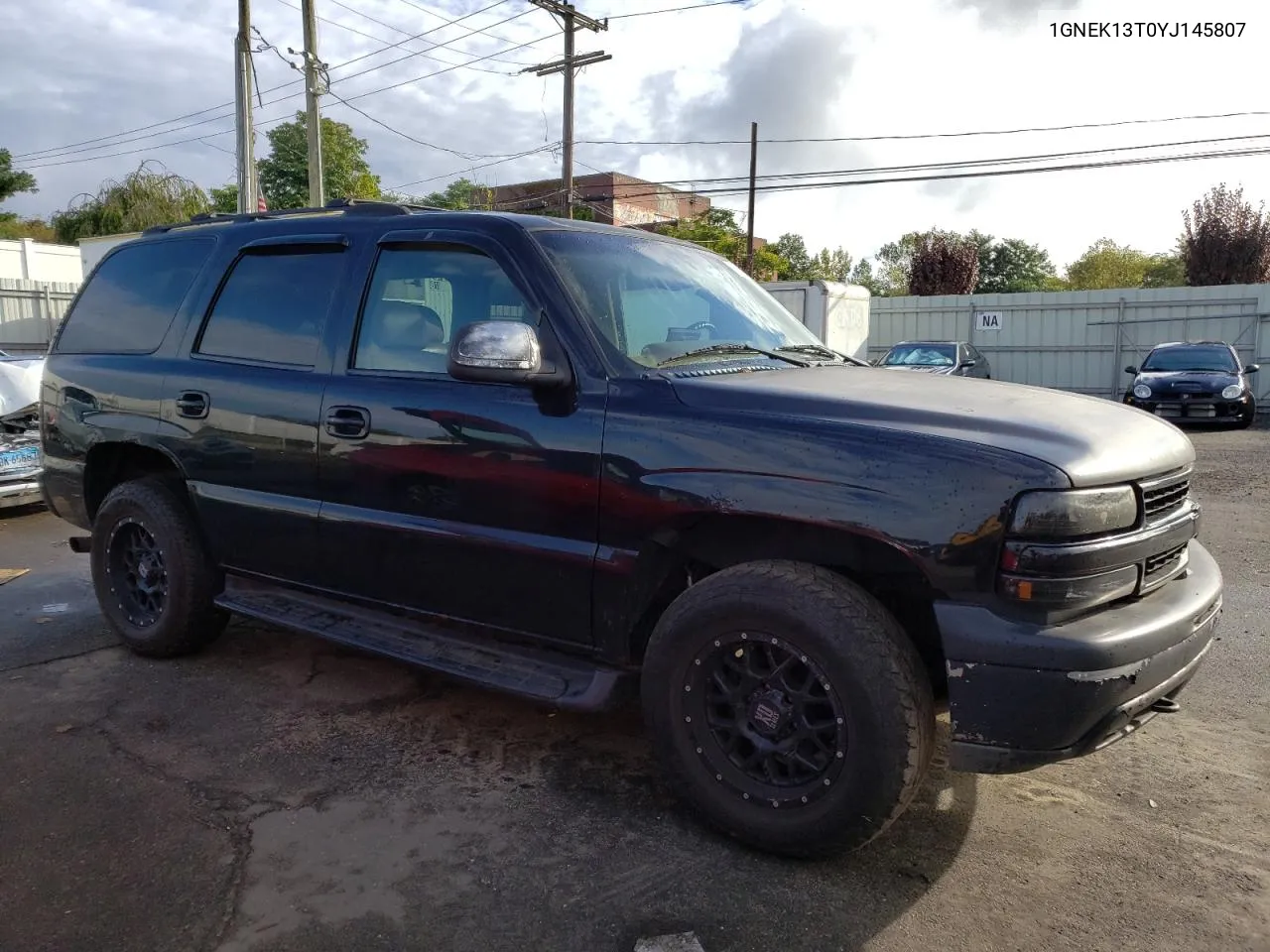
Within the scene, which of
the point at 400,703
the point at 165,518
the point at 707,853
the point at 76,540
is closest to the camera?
the point at 707,853

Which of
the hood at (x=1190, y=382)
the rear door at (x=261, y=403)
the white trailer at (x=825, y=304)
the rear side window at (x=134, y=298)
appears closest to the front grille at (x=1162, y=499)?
the rear door at (x=261, y=403)

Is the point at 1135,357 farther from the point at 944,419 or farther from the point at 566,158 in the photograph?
the point at 944,419

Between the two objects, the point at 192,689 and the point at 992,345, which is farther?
the point at 992,345

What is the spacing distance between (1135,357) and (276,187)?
138ft

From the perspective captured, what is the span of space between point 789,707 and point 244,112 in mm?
20336

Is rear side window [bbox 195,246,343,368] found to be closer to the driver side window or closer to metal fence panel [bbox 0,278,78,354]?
the driver side window

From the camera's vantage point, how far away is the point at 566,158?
79.3ft

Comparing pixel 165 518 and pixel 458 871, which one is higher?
pixel 165 518

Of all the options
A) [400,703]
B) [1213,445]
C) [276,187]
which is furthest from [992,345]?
[276,187]

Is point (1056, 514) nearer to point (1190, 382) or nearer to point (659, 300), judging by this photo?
point (659, 300)

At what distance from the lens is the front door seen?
9.94 ft

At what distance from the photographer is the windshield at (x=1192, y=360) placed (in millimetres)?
15438

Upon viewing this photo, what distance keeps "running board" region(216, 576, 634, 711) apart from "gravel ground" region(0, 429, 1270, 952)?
14.9 inches

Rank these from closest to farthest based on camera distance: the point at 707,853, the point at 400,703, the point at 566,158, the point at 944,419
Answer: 1. the point at 944,419
2. the point at 707,853
3. the point at 400,703
4. the point at 566,158
